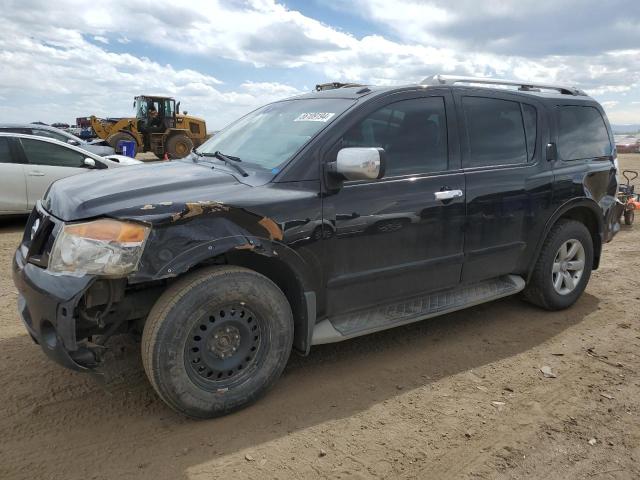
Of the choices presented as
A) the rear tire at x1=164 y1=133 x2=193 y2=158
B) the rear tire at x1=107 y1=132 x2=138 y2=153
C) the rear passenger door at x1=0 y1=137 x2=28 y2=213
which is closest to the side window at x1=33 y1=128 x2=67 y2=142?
the rear passenger door at x1=0 y1=137 x2=28 y2=213

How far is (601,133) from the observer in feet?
15.8

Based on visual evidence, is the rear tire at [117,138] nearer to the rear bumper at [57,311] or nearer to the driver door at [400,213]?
the driver door at [400,213]

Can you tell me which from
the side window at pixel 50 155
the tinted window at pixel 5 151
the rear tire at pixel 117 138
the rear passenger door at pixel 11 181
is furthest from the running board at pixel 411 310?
the rear tire at pixel 117 138

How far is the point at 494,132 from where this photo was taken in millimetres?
4027

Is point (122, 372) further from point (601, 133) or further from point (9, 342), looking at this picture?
point (601, 133)

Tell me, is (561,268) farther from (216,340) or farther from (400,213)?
(216,340)

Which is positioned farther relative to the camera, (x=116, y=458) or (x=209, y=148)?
(x=209, y=148)

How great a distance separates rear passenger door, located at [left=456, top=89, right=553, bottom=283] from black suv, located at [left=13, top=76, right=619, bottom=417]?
14mm

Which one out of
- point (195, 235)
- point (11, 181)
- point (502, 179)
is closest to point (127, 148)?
point (11, 181)

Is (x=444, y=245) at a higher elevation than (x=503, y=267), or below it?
higher

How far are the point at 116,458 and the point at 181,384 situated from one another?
47 centimetres

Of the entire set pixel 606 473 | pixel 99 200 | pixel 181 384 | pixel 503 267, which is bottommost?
pixel 606 473

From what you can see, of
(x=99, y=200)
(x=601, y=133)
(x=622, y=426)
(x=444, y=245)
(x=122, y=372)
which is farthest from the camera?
(x=601, y=133)

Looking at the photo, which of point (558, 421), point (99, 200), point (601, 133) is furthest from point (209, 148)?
point (601, 133)
